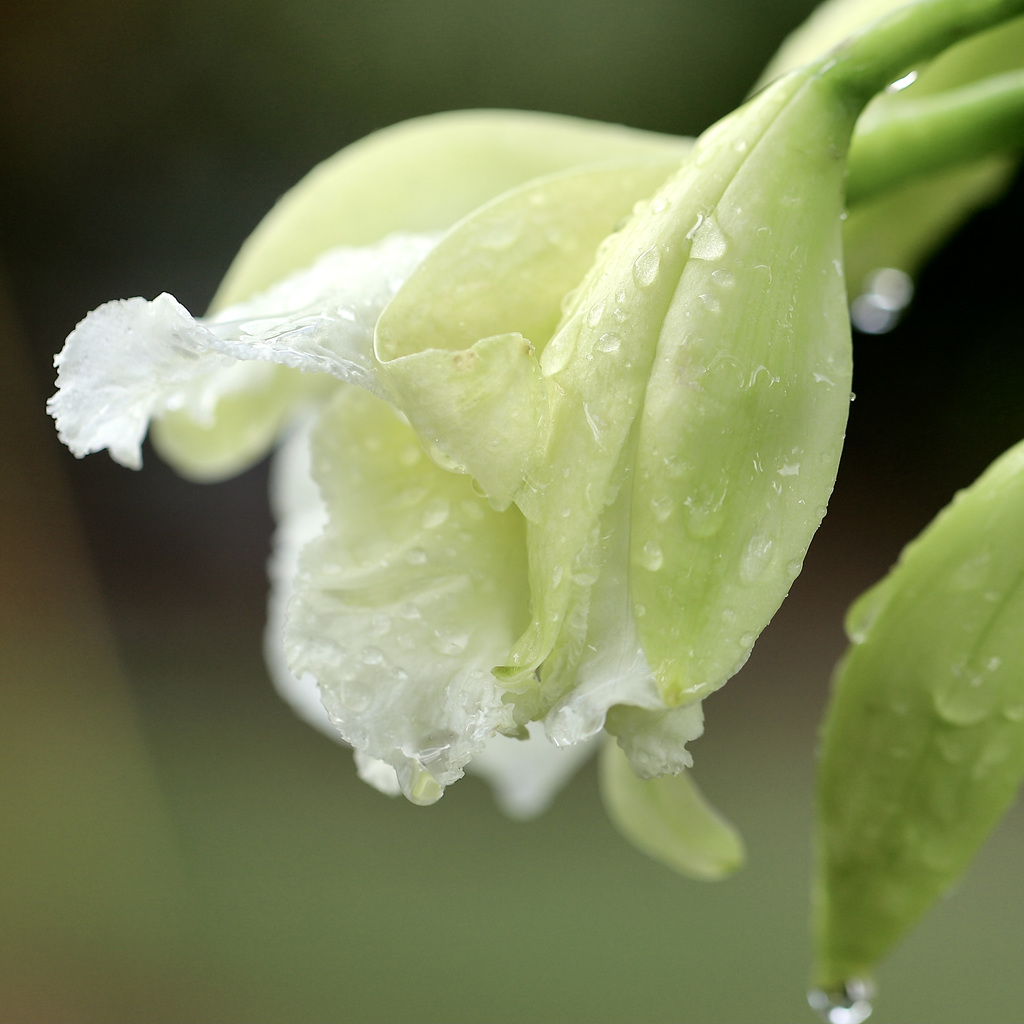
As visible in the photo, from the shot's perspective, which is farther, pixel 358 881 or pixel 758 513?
pixel 358 881

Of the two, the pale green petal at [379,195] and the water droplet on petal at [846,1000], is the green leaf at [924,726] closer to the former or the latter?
the water droplet on petal at [846,1000]

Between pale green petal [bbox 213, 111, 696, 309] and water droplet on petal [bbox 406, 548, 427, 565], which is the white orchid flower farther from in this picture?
pale green petal [bbox 213, 111, 696, 309]

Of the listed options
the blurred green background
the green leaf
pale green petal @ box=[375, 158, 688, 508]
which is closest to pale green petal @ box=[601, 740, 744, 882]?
the green leaf

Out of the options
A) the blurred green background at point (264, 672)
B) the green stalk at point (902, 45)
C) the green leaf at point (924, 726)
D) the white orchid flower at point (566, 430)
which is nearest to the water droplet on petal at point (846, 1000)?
the green leaf at point (924, 726)

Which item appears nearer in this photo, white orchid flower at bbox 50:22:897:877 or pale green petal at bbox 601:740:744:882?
white orchid flower at bbox 50:22:897:877

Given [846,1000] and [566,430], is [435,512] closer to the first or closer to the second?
[566,430]

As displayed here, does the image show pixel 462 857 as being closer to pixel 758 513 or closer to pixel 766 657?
pixel 766 657

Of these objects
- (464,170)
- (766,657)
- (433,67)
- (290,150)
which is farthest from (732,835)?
(766,657)
